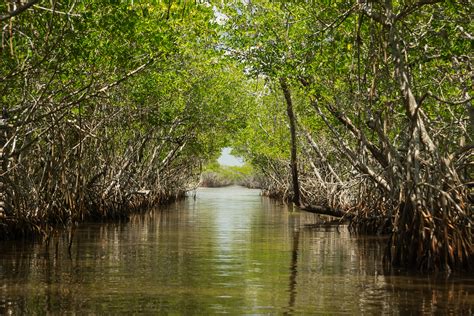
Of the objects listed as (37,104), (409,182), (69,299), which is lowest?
(69,299)

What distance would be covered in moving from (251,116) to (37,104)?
2241cm

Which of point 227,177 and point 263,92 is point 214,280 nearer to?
point 263,92

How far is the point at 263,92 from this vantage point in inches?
774

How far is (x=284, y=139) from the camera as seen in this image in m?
32.2

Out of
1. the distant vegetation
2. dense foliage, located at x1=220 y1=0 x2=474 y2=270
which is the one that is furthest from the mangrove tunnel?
the distant vegetation

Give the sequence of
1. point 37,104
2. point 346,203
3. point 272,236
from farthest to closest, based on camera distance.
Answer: point 346,203
point 272,236
point 37,104

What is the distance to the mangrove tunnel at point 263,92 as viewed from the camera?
35.9ft

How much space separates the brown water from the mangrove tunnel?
0.76 m

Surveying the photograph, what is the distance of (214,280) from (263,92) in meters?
9.84

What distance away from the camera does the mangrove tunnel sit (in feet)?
35.9

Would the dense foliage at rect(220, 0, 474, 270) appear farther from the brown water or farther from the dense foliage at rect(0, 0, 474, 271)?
the brown water

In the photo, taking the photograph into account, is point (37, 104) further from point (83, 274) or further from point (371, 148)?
point (371, 148)

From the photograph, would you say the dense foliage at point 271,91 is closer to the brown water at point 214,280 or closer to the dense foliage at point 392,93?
the dense foliage at point 392,93

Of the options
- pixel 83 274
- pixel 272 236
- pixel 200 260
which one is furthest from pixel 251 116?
pixel 83 274
